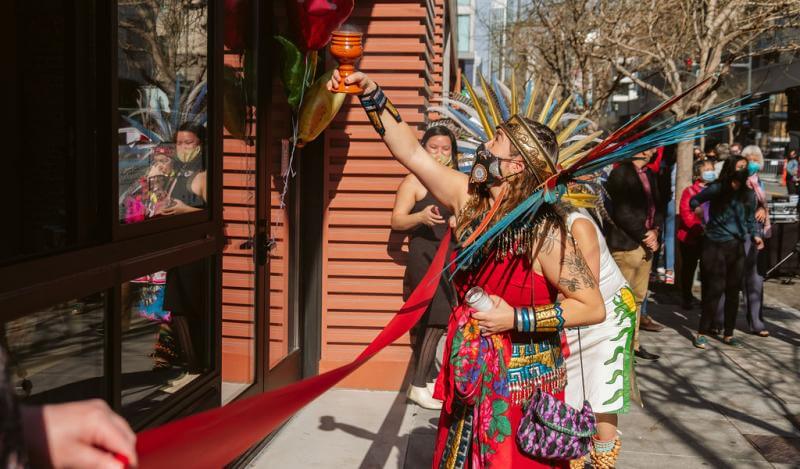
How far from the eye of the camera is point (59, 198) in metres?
3.02

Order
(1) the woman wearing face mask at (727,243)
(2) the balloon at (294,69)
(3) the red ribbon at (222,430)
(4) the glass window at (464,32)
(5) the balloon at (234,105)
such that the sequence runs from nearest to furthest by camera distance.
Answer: (3) the red ribbon at (222,430)
(5) the balloon at (234,105)
(2) the balloon at (294,69)
(1) the woman wearing face mask at (727,243)
(4) the glass window at (464,32)

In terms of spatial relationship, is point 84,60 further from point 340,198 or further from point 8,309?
point 340,198

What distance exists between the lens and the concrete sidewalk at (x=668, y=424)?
5.78 meters

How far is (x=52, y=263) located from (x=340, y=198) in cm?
446

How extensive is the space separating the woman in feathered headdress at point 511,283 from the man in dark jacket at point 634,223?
5193 mm

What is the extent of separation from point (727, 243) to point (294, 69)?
5.76 metres

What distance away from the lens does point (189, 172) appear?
162 inches

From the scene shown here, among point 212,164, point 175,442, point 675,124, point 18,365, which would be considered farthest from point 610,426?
point 175,442

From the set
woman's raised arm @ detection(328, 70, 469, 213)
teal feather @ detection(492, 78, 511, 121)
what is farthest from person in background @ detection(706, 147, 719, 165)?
woman's raised arm @ detection(328, 70, 469, 213)

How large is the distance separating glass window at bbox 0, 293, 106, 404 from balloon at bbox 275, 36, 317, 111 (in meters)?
2.88

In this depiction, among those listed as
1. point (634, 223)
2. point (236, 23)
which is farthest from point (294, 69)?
point (634, 223)

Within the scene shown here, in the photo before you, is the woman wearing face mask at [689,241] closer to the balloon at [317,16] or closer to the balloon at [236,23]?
the balloon at [317,16]

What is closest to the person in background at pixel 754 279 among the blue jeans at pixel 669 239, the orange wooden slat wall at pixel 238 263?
the blue jeans at pixel 669 239

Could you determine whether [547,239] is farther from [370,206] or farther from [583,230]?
[370,206]
